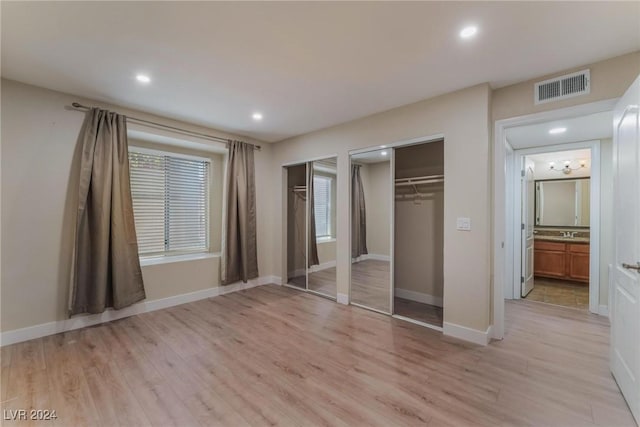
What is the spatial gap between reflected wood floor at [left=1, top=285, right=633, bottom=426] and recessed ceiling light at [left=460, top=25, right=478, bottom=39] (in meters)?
2.65

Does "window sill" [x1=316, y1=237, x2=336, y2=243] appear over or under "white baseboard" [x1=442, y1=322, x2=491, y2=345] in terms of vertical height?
over

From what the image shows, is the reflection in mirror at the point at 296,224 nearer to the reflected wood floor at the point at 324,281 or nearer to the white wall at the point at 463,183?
the reflected wood floor at the point at 324,281

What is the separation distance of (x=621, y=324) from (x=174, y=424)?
3262mm

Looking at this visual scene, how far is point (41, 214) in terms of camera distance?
287 centimetres

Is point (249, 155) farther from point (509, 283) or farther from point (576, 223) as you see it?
point (576, 223)

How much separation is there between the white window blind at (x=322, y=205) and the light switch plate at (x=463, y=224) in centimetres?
187

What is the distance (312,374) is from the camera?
7.25ft

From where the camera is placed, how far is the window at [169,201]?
12.9 feet

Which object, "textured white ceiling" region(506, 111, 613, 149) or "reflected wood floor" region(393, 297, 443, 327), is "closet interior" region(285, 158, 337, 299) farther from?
"textured white ceiling" region(506, 111, 613, 149)

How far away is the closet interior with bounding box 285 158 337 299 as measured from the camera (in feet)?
14.0

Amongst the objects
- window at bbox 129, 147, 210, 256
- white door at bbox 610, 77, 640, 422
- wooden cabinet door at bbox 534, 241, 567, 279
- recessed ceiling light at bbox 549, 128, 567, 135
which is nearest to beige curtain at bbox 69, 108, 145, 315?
window at bbox 129, 147, 210, 256

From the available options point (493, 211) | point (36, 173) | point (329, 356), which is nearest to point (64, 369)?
point (36, 173)

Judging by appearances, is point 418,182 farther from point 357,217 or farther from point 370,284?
point 370,284

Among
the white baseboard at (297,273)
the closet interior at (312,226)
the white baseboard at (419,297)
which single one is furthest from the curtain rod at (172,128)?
the white baseboard at (419,297)
